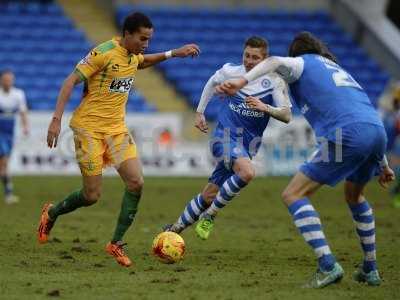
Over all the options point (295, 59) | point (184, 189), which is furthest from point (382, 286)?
point (184, 189)

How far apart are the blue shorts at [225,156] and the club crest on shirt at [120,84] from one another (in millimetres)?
1709

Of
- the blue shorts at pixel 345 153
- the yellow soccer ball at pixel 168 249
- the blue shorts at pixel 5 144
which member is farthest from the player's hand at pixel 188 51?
the blue shorts at pixel 5 144

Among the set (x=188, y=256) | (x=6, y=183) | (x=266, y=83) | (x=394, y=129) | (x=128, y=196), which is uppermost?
(x=266, y=83)

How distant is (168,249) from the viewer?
1015 cm

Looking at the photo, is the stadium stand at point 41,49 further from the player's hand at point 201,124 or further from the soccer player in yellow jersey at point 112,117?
the soccer player in yellow jersey at point 112,117

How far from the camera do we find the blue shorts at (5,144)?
18.8 m

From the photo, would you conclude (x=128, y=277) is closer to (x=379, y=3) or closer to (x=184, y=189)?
(x=184, y=189)

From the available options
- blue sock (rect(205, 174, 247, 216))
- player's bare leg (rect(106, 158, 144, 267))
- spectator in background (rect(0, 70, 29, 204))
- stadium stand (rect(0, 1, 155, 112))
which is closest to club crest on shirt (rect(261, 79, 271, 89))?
blue sock (rect(205, 174, 247, 216))

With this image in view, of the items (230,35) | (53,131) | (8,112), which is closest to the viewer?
(53,131)

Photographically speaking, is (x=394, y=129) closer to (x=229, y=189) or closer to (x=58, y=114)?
(x=229, y=189)

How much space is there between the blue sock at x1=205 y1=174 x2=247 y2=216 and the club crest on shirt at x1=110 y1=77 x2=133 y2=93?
5.99 feet

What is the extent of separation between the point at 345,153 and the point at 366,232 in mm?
1011

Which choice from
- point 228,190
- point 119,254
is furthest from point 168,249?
point 228,190

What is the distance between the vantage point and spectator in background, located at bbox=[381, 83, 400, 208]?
63.5ft
